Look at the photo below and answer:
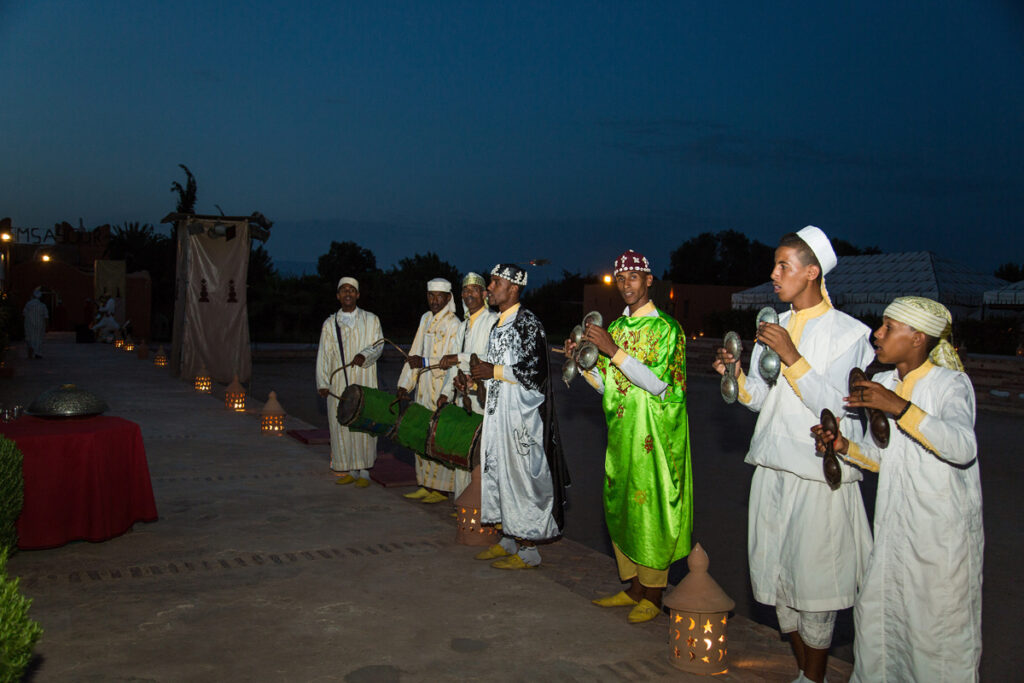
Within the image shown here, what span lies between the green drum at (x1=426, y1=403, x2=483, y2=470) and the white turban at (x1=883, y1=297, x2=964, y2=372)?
10.9 ft

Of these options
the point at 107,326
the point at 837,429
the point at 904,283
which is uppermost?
the point at 904,283

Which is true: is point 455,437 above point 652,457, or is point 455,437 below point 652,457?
below

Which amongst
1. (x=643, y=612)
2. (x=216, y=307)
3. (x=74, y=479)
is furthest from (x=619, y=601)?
(x=216, y=307)

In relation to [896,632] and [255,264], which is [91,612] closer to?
[896,632]

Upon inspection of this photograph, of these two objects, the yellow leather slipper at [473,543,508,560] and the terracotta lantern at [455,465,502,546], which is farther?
the terracotta lantern at [455,465,502,546]

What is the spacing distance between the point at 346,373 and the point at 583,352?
145 inches

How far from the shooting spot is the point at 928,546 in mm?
2990

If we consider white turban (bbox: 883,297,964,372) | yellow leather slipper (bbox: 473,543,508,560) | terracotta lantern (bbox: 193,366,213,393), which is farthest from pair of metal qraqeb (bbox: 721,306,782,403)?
terracotta lantern (bbox: 193,366,213,393)

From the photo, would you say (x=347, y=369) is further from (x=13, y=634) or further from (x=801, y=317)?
(x=13, y=634)

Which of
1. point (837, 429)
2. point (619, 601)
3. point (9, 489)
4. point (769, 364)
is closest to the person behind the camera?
point (837, 429)

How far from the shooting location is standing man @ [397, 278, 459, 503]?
690cm

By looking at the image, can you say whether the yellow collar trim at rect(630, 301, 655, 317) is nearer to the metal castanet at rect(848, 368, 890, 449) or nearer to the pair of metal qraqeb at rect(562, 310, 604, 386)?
the pair of metal qraqeb at rect(562, 310, 604, 386)

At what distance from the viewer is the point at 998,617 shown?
4953 mm

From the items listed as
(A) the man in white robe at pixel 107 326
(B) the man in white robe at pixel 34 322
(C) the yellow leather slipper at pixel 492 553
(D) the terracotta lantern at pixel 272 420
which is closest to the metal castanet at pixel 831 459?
(C) the yellow leather slipper at pixel 492 553
